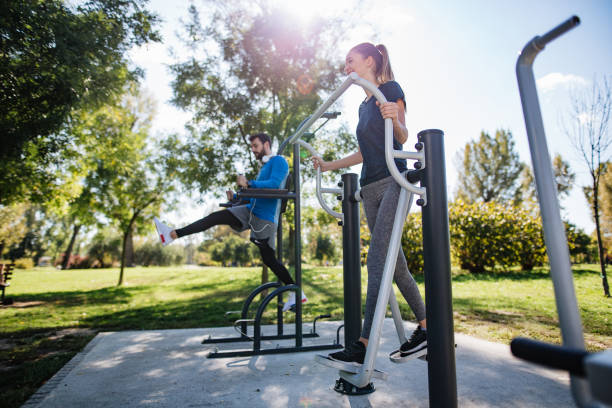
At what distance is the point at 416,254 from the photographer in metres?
8.98

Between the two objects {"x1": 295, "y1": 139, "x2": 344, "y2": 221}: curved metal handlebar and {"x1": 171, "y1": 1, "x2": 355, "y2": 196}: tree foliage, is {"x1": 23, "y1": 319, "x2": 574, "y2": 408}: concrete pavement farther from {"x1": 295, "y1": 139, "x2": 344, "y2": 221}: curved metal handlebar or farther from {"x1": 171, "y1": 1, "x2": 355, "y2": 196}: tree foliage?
{"x1": 171, "y1": 1, "x2": 355, "y2": 196}: tree foliage

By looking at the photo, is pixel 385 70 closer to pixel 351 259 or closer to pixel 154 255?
pixel 351 259

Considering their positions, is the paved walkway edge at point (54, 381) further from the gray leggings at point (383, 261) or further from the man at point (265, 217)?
the gray leggings at point (383, 261)

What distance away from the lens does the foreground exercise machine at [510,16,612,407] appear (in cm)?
60

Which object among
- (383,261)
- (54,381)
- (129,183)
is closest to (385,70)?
(383,261)

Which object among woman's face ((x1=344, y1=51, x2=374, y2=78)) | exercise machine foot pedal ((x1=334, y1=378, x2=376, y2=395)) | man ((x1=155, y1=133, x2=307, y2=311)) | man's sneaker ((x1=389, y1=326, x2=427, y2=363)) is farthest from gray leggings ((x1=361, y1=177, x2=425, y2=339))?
man ((x1=155, y1=133, x2=307, y2=311))

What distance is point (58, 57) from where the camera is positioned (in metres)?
3.63

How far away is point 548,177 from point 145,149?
1223 centimetres

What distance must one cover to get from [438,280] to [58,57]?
13.7 feet

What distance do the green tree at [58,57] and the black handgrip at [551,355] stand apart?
4432 mm

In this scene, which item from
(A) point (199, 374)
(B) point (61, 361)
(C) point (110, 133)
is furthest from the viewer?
(C) point (110, 133)

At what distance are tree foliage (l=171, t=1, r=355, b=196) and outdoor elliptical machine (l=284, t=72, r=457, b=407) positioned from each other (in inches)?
167

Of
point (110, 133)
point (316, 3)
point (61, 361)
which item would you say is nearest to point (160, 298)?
point (110, 133)

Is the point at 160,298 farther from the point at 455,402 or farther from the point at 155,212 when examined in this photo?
the point at 455,402
